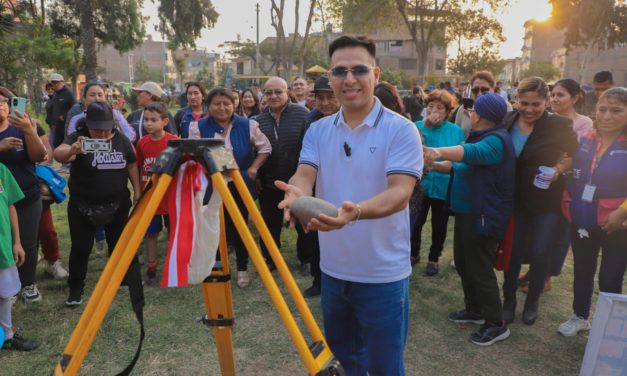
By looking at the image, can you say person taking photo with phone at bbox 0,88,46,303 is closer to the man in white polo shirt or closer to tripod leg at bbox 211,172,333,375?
the man in white polo shirt

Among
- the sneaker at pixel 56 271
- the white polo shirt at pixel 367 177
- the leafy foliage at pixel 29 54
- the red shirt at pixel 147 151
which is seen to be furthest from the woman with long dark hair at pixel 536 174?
the leafy foliage at pixel 29 54

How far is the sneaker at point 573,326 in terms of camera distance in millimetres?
3729

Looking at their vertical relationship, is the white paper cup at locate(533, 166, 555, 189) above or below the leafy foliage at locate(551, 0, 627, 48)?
below

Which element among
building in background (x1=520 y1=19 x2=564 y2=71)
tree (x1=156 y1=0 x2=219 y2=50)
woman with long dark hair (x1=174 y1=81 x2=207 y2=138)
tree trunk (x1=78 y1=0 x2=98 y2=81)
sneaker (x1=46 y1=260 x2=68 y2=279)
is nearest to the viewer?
sneaker (x1=46 y1=260 x2=68 y2=279)

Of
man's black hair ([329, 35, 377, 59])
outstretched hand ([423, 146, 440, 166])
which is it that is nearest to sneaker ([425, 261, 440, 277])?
outstretched hand ([423, 146, 440, 166])

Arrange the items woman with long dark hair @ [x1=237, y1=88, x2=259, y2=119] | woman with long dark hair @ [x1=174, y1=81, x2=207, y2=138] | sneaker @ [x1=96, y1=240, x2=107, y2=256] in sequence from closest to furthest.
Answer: sneaker @ [x1=96, y1=240, x2=107, y2=256]
woman with long dark hair @ [x1=174, y1=81, x2=207, y2=138]
woman with long dark hair @ [x1=237, y1=88, x2=259, y2=119]

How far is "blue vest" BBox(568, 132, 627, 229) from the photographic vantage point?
3207 mm

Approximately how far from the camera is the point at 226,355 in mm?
2275

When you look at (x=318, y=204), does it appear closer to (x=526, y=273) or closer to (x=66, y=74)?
(x=526, y=273)

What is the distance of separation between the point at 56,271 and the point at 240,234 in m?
4.16

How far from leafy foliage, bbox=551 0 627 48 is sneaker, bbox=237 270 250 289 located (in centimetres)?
3051

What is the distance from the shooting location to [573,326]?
12.3 ft

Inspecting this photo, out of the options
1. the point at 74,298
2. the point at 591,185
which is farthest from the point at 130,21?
the point at 591,185

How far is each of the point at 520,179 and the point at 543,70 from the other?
185 feet
